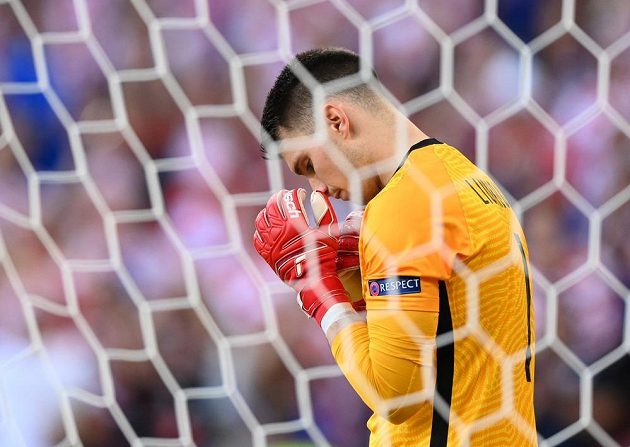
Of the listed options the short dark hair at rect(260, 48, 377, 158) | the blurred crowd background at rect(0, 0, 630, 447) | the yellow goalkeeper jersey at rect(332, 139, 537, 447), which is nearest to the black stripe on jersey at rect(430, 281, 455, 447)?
the yellow goalkeeper jersey at rect(332, 139, 537, 447)

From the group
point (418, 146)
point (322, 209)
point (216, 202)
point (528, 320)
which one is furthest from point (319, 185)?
point (216, 202)

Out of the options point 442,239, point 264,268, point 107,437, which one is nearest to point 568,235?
point 264,268

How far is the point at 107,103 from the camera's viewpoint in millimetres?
1391

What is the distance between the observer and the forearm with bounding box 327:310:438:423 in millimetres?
489

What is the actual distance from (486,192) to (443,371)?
16 centimetres

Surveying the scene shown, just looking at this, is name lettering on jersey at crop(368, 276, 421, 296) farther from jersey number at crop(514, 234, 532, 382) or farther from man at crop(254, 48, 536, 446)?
jersey number at crop(514, 234, 532, 382)

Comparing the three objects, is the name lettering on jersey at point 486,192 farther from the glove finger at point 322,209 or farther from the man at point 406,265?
the glove finger at point 322,209

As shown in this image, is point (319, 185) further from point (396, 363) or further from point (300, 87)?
point (396, 363)

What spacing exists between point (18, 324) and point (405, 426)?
122cm

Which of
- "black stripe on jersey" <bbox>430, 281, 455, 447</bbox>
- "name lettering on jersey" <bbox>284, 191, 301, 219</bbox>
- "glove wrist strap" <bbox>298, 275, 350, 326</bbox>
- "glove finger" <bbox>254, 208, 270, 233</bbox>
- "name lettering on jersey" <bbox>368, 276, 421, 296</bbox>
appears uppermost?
"name lettering on jersey" <bbox>284, 191, 301, 219</bbox>

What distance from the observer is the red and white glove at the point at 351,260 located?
69 cm

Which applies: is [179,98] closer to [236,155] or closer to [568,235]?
[236,155]

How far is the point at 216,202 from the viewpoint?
4.60 feet

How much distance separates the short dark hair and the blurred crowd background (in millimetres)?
614
